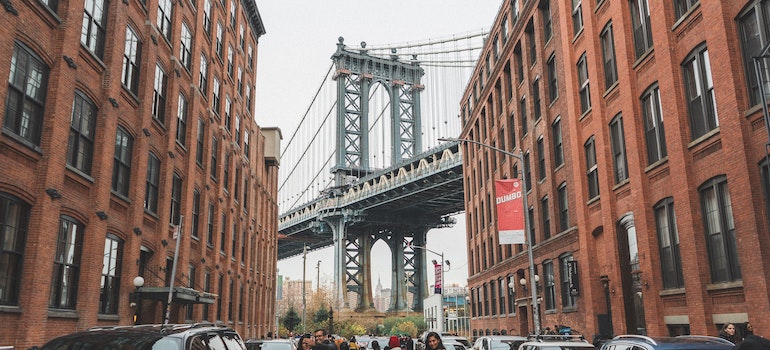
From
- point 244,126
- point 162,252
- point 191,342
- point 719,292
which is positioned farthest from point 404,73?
point 191,342

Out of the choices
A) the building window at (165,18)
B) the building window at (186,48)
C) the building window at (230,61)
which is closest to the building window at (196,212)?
the building window at (186,48)

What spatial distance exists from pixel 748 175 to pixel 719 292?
3348mm

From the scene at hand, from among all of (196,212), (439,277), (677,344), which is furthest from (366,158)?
(677,344)

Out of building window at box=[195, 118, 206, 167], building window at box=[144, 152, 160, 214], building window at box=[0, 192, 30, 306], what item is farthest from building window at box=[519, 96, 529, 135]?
building window at box=[0, 192, 30, 306]

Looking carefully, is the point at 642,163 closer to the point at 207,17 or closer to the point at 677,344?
the point at 677,344

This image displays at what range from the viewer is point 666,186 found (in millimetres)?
19359

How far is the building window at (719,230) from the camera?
Result: 53.7 feet

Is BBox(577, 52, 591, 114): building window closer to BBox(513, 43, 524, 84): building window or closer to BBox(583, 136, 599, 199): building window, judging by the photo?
BBox(583, 136, 599, 199): building window

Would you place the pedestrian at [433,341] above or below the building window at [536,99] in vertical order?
below

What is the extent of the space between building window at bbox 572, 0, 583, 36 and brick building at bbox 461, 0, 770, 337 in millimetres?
61

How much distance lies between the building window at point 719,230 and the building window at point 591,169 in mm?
7572

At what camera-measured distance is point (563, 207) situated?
1187 inches

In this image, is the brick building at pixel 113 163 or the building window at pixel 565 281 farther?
the building window at pixel 565 281

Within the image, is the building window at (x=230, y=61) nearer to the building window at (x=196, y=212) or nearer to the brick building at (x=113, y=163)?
the brick building at (x=113, y=163)
